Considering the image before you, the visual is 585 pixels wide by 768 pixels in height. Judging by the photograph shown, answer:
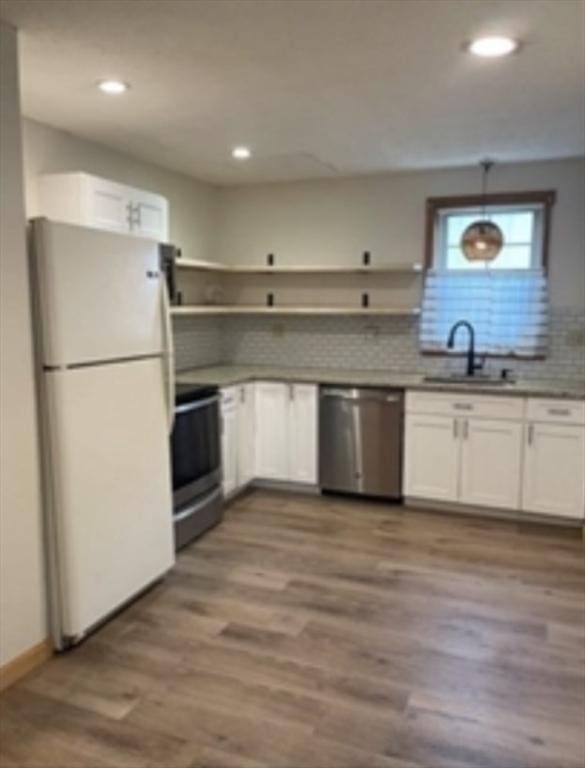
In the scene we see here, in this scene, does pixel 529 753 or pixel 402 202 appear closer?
pixel 529 753

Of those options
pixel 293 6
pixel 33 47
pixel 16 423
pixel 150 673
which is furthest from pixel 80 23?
pixel 150 673

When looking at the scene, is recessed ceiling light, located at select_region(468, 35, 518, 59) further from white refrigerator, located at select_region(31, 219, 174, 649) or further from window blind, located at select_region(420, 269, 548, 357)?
window blind, located at select_region(420, 269, 548, 357)

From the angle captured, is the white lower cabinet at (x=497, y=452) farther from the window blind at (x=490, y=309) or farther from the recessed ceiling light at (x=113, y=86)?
the recessed ceiling light at (x=113, y=86)

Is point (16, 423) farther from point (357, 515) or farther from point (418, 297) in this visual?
point (418, 297)

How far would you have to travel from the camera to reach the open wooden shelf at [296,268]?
463cm

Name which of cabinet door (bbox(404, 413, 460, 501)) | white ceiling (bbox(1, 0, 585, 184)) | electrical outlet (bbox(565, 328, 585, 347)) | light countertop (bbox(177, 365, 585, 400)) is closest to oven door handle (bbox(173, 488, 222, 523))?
light countertop (bbox(177, 365, 585, 400))

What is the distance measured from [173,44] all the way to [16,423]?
5.18 ft

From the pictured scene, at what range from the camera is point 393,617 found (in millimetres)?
2904

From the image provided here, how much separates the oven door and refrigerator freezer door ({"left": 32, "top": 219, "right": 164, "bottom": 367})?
26.7 inches

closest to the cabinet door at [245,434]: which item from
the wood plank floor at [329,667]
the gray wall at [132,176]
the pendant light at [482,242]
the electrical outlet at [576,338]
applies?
the wood plank floor at [329,667]

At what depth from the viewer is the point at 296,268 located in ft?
16.4

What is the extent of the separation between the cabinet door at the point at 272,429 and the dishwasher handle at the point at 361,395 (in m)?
0.36

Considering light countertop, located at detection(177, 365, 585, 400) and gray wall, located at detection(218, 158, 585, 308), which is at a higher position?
gray wall, located at detection(218, 158, 585, 308)

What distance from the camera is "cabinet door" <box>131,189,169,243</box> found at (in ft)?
12.1
